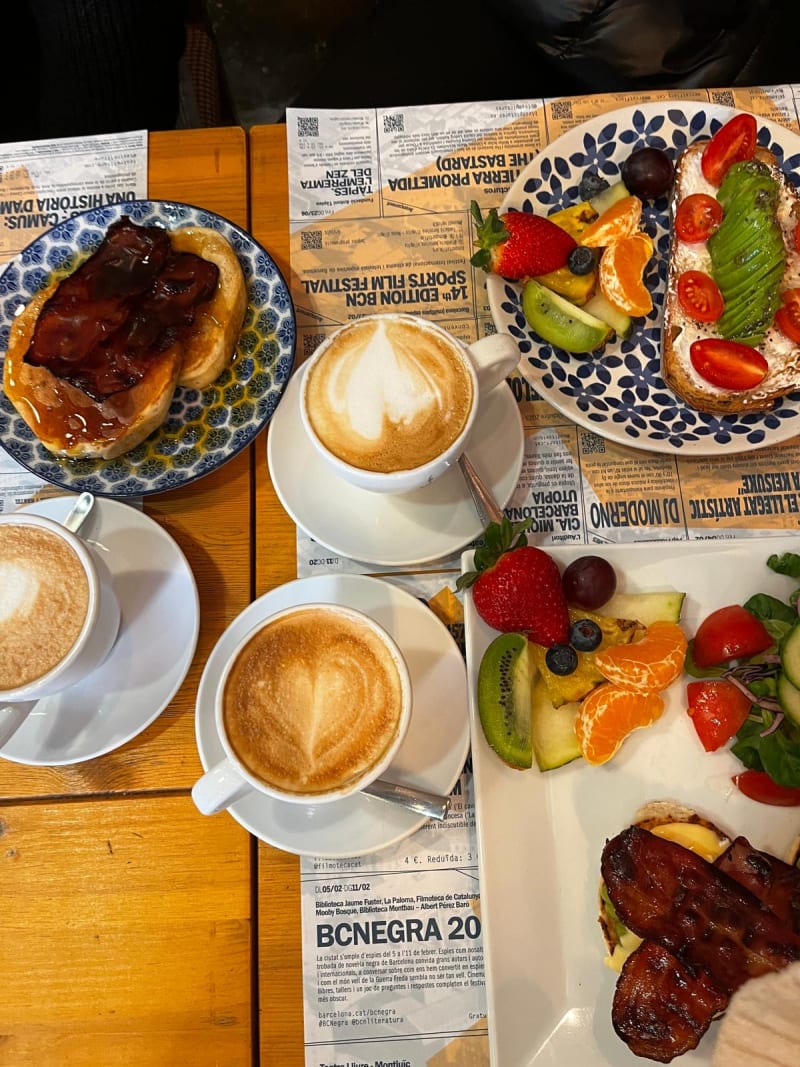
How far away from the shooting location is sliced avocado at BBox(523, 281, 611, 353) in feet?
4.54

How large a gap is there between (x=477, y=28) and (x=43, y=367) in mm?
1410

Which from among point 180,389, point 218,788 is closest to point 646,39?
point 180,389

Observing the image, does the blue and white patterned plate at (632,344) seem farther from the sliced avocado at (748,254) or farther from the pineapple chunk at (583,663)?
the pineapple chunk at (583,663)

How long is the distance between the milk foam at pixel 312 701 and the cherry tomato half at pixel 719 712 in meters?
0.47

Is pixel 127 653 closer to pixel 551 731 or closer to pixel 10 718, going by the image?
pixel 10 718

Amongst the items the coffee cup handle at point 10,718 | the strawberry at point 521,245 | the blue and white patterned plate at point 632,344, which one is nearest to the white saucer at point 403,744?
the coffee cup handle at point 10,718

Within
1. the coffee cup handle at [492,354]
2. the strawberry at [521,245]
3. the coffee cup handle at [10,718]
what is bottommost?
the coffee cup handle at [10,718]

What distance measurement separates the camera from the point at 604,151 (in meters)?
1.51

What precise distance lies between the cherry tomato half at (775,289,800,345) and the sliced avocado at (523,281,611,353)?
0.30 m

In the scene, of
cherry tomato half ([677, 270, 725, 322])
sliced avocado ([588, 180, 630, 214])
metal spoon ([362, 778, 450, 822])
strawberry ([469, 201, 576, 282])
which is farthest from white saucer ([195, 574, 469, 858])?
sliced avocado ([588, 180, 630, 214])

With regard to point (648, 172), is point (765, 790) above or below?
below

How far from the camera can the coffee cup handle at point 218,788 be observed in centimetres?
97

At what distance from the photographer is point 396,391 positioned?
119 centimetres

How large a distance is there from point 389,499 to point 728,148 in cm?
90
